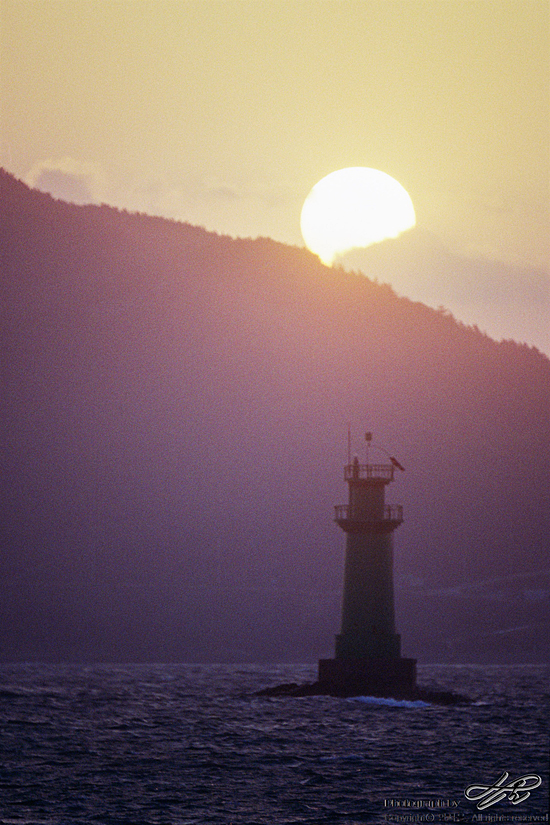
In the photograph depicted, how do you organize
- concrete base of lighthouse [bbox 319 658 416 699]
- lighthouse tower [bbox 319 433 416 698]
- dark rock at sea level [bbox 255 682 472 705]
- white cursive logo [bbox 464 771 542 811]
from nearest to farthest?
white cursive logo [bbox 464 771 542 811] < concrete base of lighthouse [bbox 319 658 416 699] < lighthouse tower [bbox 319 433 416 698] < dark rock at sea level [bbox 255 682 472 705]

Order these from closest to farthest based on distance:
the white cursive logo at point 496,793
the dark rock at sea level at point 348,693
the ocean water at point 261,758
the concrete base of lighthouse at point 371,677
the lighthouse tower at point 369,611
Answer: the white cursive logo at point 496,793, the ocean water at point 261,758, the concrete base of lighthouse at point 371,677, the lighthouse tower at point 369,611, the dark rock at sea level at point 348,693

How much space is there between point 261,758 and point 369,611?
13295mm

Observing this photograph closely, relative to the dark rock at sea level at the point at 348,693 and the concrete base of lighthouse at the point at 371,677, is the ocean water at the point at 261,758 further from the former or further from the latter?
the concrete base of lighthouse at the point at 371,677

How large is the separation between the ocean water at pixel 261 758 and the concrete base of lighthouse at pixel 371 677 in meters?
0.74

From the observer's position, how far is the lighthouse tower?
60406 mm

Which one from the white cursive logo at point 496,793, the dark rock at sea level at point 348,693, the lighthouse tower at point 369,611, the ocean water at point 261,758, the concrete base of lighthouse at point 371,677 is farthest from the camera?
the dark rock at sea level at point 348,693

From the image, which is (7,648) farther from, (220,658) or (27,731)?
(27,731)

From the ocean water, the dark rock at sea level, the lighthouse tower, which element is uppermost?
the lighthouse tower

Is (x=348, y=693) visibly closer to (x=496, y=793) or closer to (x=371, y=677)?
(x=371, y=677)

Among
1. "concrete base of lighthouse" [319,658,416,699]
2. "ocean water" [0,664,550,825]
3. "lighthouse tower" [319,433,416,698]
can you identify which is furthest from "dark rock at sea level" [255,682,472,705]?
"ocean water" [0,664,550,825]

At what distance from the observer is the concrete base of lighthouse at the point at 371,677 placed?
6022 centimetres

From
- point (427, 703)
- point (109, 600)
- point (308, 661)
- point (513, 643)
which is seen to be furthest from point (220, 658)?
point (427, 703)

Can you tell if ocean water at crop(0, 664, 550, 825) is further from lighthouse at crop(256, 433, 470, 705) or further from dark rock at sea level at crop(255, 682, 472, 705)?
lighthouse at crop(256, 433, 470, 705)

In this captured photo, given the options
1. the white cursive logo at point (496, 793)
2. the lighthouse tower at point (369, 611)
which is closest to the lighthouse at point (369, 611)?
the lighthouse tower at point (369, 611)
